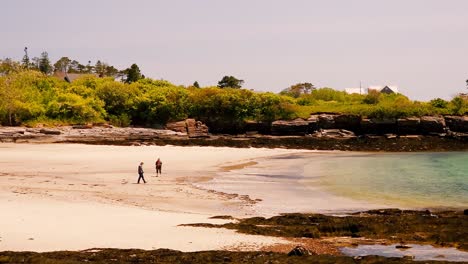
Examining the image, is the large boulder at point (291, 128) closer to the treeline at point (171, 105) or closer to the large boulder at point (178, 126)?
the treeline at point (171, 105)

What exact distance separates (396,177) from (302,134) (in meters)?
32.8

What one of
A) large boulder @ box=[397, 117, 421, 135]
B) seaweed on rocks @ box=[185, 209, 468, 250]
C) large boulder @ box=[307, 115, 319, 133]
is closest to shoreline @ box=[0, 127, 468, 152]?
large boulder @ box=[397, 117, 421, 135]

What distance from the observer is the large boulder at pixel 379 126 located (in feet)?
232

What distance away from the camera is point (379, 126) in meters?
71.1

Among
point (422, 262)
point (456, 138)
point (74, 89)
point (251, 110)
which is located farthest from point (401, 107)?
point (422, 262)

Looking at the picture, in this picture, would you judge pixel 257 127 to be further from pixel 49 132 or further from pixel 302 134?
pixel 49 132

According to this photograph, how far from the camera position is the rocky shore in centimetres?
5628

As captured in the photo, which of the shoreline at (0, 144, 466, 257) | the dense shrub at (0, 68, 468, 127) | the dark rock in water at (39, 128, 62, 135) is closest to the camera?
the shoreline at (0, 144, 466, 257)

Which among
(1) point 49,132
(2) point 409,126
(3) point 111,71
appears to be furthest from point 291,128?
(3) point 111,71

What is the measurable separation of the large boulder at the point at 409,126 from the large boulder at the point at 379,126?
0.75m

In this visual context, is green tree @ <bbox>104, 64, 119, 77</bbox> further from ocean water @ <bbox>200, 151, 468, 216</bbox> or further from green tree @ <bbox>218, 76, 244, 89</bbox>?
ocean water @ <bbox>200, 151, 468, 216</bbox>

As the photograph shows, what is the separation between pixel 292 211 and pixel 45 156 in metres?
25.3

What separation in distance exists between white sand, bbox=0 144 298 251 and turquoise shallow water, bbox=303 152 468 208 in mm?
7610

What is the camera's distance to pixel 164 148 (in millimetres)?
51156
